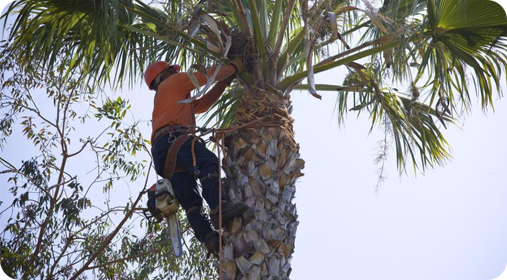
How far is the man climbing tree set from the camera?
17.8ft

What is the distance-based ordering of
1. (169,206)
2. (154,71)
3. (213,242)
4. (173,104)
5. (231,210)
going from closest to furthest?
(231,210)
(213,242)
(169,206)
(173,104)
(154,71)

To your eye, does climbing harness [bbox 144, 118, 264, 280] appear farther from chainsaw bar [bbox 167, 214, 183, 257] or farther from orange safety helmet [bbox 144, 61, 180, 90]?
orange safety helmet [bbox 144, 61, 180, 90]

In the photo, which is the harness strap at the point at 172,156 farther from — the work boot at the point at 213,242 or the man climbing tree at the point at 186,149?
the work boot at the point at 213,242

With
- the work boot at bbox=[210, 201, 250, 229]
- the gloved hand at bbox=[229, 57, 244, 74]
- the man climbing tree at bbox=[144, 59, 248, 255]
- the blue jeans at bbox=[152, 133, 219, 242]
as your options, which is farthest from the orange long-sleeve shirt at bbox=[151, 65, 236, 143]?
the work boot at bbox=[210, 201, 250, 229]

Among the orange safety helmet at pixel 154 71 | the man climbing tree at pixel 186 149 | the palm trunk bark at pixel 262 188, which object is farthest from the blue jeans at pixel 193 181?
the orange safety helmet at pixel 154 71

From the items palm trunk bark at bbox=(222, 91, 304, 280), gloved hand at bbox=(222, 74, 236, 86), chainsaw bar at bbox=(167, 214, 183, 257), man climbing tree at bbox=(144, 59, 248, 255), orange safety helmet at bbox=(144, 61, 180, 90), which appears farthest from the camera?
orange safety helmet at bbox=(144, 61, 180, 90)

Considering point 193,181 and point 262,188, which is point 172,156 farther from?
point 262,188

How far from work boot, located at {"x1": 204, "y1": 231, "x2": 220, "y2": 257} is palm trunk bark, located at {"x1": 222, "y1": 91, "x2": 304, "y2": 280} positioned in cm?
11

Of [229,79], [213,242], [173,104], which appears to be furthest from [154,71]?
[213,242]

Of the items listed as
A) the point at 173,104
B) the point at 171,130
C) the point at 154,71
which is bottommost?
the point at 171,130

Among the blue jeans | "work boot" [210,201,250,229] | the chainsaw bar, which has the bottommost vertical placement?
"work boot" [210,201,250,229]

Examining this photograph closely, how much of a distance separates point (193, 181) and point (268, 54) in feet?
4.57

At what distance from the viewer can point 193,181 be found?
5.85 m

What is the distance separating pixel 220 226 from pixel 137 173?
452cm
